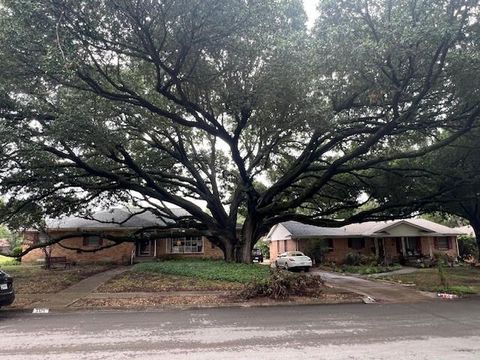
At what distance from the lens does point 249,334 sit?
806 cm

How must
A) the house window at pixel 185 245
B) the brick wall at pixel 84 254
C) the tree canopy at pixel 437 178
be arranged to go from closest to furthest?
the tree canopy at pixel 437 178, the brick wall at pixel 84 254, the house window at pixel 185 245

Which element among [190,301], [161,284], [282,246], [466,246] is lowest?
[190,301]

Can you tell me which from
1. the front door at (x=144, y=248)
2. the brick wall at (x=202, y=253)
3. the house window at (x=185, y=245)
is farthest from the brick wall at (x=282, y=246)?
the front door at (x=144, y=248)

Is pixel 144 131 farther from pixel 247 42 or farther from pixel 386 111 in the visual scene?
pixel 386 111

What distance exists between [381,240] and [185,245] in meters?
16.9

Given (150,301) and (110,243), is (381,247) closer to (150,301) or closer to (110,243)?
(110,243)

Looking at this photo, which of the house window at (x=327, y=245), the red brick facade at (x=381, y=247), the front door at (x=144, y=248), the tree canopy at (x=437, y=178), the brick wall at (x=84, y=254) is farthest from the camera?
the red brick facade at (x=381, y=247)

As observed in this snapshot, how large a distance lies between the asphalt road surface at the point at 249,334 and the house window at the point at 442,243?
84.7ft

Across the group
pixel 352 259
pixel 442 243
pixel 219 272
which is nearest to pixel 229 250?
pixel 219 272

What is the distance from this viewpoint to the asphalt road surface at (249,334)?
21.8 feet

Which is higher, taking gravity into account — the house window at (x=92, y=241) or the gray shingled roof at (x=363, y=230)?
the gray shingled roof at (x=363, y=230)

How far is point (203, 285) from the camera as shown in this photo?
1510 cm

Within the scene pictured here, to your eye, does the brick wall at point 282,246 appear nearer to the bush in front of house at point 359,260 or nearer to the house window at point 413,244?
the bush in front of house at point 359,260

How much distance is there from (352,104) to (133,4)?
30.7 ft
